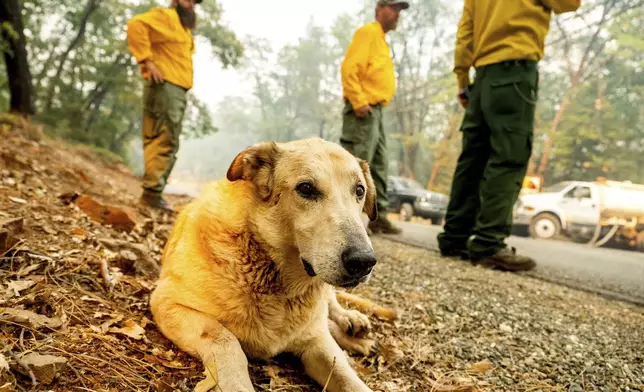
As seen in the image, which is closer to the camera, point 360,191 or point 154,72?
point 360,191

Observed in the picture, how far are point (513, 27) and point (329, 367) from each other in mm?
3319

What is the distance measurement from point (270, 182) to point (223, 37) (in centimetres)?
1461

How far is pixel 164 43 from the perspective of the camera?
446 centimetres

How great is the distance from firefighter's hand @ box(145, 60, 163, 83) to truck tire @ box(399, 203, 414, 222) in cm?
1072

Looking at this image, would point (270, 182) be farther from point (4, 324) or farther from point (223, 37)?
point (223, 37)

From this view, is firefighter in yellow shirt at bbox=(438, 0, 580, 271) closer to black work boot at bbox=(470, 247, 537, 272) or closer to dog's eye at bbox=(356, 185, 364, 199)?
black work boot at bbox=(470, 247, 537, 272)

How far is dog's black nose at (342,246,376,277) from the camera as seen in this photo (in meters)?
1.35

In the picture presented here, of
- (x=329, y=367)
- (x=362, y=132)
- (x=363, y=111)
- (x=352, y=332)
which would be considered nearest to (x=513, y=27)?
(x=363, y=111)

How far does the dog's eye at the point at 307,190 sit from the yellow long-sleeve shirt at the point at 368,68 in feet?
11.1

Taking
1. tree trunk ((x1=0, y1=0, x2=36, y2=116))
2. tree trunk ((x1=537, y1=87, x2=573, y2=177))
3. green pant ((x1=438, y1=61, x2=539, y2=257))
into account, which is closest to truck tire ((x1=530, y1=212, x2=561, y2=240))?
tree trunk ((x1=537, y1=87, x2=573, y2=177))

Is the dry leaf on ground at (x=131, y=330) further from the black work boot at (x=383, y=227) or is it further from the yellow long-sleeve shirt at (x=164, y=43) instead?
the black work boot at (x=383, y=227)

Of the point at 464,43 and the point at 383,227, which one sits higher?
the point at 464,43

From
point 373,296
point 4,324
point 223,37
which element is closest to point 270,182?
point 4,324

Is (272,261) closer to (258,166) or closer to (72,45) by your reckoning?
(258,166)
